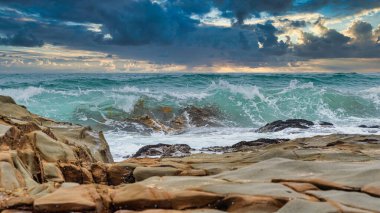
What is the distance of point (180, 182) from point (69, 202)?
1.25m

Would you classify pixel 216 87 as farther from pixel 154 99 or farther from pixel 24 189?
pixel 24 189

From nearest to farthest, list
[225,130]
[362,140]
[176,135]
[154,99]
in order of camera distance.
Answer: [362,140], [176,135], [225,130], [154,99]

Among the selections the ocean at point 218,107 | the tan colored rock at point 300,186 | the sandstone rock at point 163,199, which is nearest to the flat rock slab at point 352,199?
the tan colored rock at point 300,186

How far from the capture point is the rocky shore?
13.2 feet

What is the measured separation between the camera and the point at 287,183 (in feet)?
14.8

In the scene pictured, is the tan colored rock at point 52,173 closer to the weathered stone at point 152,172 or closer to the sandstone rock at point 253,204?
the weathered stone at point 152,172

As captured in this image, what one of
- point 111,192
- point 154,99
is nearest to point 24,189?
point 111,192

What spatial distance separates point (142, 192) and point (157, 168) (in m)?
1.93

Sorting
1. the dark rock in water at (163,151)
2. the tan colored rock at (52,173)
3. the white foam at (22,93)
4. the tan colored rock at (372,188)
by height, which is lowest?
the dark rock in water at (163,151)

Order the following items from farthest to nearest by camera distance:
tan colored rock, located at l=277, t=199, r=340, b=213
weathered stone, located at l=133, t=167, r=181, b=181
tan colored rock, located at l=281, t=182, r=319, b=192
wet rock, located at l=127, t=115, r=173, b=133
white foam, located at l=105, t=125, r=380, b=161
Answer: wet rock, located at l=127, t=115, r=173, b=133 < white foam, located at l=105, t=125, r=380, b=161 < weathered stone, located at l=133, t=167, r=181, b=181 < tan colored rock, located at l=281, t=182, r=319, b=192 < tan colored rock, located at l=277, t=199, r=340, b=213

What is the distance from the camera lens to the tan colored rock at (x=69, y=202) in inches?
157

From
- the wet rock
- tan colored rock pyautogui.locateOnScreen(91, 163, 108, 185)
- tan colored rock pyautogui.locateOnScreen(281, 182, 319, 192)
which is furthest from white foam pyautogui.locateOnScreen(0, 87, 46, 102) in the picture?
tan colored rock pyautogui.locateOnScreen(281, 182, 319, 192)

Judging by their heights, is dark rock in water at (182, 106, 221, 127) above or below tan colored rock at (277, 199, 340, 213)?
below

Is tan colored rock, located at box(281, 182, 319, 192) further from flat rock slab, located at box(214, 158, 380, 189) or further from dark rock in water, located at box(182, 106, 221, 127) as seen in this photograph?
dark rock in water, located at box(182, 106, 221, 127)
